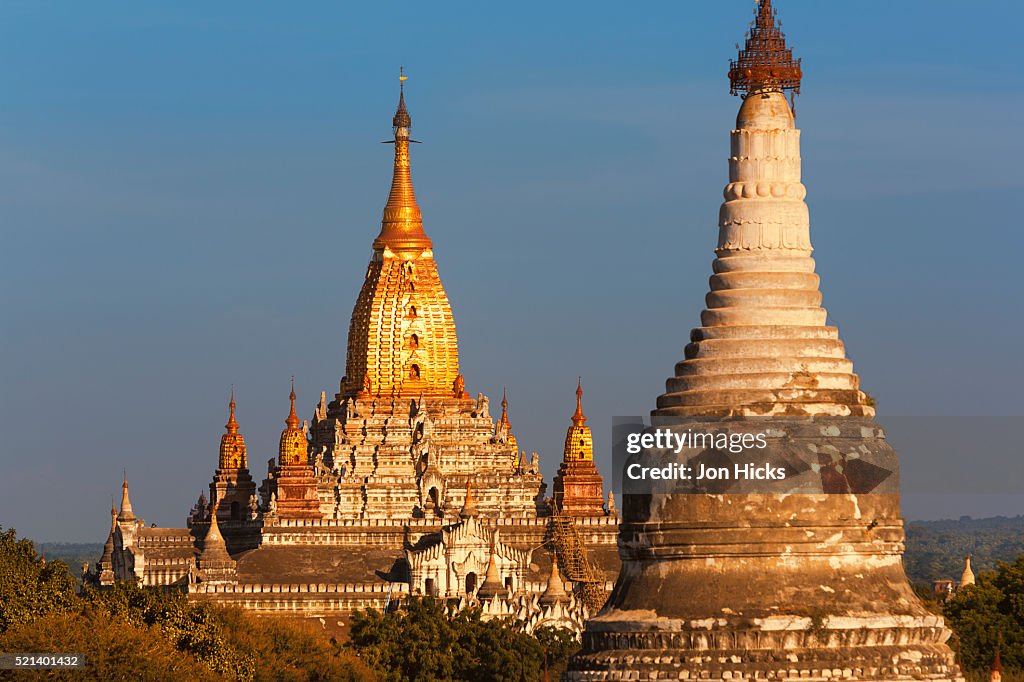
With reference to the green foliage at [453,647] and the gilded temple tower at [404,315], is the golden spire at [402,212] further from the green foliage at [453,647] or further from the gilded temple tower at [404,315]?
the green foliage at [453,647]

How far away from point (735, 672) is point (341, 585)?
5037 cm

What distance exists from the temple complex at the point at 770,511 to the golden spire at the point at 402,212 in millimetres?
72516

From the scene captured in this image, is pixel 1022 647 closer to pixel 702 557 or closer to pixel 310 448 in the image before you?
pixel 702 557

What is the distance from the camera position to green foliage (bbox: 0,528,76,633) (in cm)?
6975

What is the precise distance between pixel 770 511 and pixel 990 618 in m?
27.9

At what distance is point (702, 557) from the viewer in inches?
2303

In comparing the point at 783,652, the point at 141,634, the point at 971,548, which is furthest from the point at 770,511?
the point at 971,548

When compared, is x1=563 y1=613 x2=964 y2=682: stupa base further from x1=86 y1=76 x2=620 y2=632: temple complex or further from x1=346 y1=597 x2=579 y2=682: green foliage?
x1=86 y1=76 x2=620 y2=632: temple complex

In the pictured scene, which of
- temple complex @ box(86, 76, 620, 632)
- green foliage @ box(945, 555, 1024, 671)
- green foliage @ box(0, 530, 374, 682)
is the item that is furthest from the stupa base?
temple complex @ box(86, 76, 620, 632)

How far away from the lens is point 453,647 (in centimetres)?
8988

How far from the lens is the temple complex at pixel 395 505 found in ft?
354

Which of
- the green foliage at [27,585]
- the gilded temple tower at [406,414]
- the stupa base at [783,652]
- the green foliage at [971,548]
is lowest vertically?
the stupa base at [783,652]

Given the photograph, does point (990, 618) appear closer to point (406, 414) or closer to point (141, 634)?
point (141, 634)

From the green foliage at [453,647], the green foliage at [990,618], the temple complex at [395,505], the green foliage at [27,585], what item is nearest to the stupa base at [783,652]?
the green foliage at [27,585]
